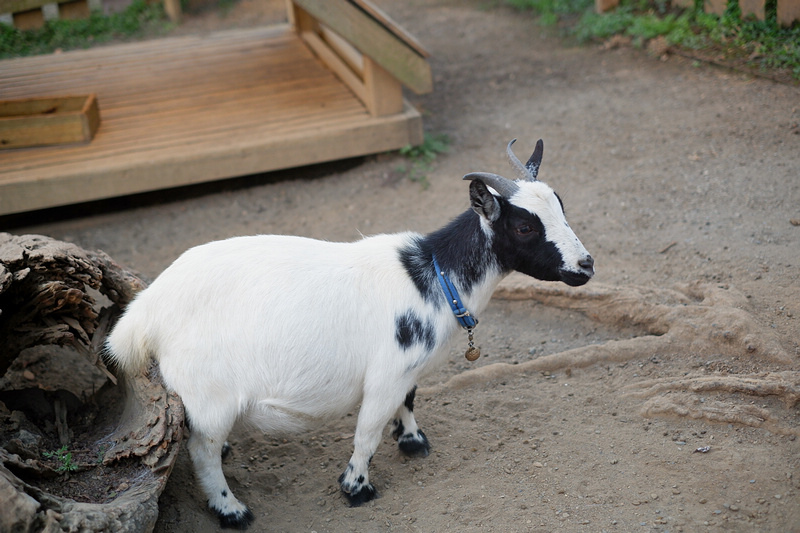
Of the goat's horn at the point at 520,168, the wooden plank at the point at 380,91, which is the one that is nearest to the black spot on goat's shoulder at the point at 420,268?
the goat's horn at the point at 520,168

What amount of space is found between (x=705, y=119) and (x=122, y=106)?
6538 millimetres

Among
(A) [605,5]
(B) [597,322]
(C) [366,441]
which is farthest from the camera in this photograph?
(A) [605,5]

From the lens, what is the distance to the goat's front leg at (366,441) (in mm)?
3717

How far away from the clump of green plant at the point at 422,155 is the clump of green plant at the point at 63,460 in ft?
15.3

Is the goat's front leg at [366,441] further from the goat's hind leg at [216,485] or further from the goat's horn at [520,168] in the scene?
the goat's horn at [520,168]

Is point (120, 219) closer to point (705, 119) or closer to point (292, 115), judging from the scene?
point (292, 115)

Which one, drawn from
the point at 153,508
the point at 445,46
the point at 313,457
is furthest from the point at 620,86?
the point at 153,508

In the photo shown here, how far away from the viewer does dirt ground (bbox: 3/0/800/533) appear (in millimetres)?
3732

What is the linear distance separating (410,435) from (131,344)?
1.72m

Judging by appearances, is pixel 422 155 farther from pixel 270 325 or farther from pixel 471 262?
pixel 270 325

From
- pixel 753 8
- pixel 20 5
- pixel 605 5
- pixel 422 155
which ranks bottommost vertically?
pixel 422 155

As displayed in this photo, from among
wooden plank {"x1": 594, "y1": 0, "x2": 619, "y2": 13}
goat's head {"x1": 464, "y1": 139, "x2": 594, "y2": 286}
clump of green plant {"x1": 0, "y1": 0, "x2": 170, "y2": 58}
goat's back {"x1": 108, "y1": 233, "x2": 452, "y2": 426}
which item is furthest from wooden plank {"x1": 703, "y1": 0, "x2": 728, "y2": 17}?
clump of green plant {"x1": 0, "y1": 0, "x2": 170, "y2": 58}

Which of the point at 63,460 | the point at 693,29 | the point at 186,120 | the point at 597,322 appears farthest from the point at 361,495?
the point at 693,29

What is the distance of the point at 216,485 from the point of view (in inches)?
147
